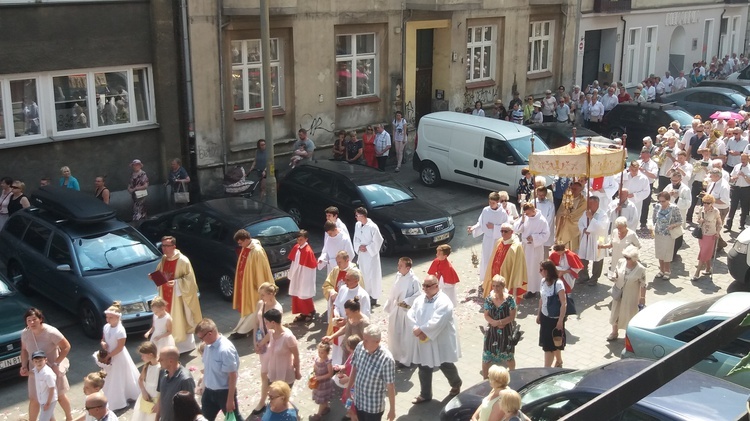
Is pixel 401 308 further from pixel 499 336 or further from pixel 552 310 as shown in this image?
pixel 552 310

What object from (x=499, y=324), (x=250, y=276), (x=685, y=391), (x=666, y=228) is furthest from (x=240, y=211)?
(x=685, y=391)

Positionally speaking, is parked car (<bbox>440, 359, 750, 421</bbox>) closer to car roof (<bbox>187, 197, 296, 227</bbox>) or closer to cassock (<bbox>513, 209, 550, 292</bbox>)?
cassock (<bbox>513, 209, 550, 292</bbox>)

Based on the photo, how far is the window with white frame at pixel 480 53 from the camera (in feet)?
85.4

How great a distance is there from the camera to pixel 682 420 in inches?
249

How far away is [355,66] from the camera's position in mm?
22469

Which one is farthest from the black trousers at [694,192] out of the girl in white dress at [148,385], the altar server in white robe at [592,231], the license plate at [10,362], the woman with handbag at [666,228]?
the license plate at [10,362]

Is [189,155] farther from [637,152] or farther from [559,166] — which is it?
[637,152]

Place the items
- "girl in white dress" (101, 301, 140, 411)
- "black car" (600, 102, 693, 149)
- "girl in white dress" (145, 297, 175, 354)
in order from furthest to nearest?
"black car" (600, 102, 693, 149)
"girl in white dress" (145, 297, 175, 354)
"girl in white dress" (101, 301, 140, 411)

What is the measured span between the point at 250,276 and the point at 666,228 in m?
7.35

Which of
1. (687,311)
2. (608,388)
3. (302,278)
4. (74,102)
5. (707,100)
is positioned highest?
(74,102)

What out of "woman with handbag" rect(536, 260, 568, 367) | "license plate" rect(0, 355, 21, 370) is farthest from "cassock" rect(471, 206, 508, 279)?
"license plate" rect(0, 355, 21, 370)

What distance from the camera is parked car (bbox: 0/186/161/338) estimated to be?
38.2ft

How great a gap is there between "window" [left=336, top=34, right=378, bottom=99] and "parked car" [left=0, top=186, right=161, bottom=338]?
10302mm

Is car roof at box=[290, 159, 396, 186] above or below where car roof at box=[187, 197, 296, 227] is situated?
above
